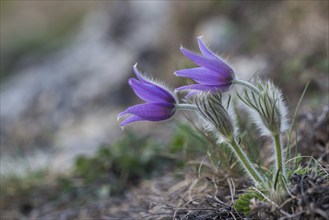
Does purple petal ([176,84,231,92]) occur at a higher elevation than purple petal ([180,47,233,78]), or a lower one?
lower

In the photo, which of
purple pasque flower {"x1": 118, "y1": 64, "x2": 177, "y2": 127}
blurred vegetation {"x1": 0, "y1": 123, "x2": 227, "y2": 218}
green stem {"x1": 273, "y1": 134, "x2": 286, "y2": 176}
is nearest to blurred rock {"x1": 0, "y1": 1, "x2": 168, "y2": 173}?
blurred vegetation {"x1": 0, "y1": 123, "x2": 227, "y2": 218}

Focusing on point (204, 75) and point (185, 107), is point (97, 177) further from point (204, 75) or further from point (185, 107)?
point (204, 75)

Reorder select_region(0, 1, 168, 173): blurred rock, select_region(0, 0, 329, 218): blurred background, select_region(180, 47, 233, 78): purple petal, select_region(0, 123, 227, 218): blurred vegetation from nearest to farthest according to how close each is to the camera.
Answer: select_region(180, 47, 233, 78): purple petal
select_region(0, 123, 227, 218): blurred vegetation
select_region(0, 0, 329, 218): blurred background
select_region(0, 1, 168, 173): blurred rock

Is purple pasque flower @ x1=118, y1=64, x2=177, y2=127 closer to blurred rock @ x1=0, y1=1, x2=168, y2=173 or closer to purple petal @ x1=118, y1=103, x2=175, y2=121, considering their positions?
purple petal @ x1=118, y1=103, x2=175, y2=121

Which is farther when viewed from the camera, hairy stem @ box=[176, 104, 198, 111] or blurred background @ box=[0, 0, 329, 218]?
blurred background @ box=[0, 0, 329, 218]

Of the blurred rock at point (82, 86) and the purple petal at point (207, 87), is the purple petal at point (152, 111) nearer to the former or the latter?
the purple petal at point (207, 87)

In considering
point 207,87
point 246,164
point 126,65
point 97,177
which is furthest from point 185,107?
point 126,65

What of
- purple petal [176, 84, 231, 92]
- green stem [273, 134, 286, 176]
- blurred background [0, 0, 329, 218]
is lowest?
green stem [273, 134, 286, 176]
